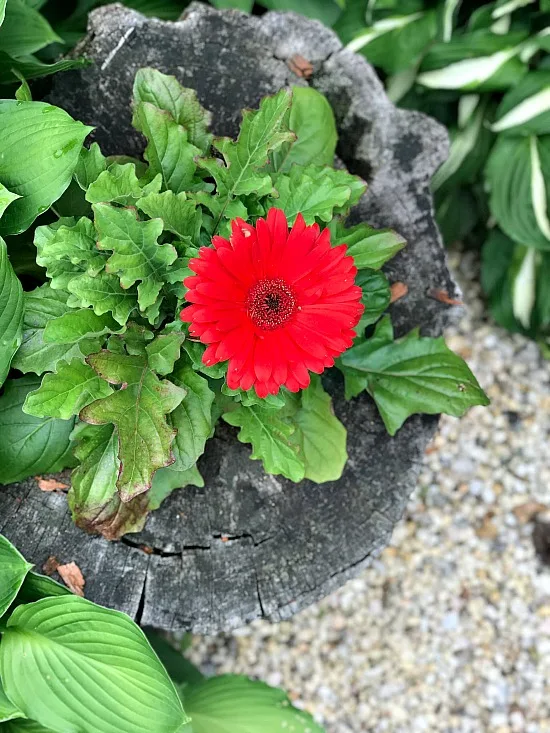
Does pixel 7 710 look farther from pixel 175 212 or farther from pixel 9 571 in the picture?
pixel 175 212

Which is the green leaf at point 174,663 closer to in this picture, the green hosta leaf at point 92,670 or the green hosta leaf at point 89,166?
the green hosta leaf at point 92,670

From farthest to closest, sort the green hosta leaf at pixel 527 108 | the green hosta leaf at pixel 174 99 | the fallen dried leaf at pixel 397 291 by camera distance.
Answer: the green hosta leaf at pixel 527 108, the fallen dried leaf at pixel 397 291, the green hosta leaf at pixel 174 99

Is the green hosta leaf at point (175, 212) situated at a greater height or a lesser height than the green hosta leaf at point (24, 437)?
greater

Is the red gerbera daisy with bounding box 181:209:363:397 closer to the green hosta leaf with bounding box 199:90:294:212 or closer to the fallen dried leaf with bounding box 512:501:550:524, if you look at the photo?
the green hosta leaf with bounding box 199:90:294:212

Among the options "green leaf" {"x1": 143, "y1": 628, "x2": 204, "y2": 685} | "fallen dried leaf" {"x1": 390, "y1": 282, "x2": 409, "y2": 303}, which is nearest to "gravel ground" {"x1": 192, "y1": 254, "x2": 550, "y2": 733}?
"green leaf" {"x1": 143, "y1": 628, "x2": 204, "y2": 685}

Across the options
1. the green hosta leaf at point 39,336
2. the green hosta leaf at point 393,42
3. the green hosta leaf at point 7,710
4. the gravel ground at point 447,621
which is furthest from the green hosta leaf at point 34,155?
the gravel ground at point 447,621

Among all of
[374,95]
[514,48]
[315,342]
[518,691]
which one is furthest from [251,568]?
[514,48]

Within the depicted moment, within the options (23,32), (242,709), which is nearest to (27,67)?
(23,32)
